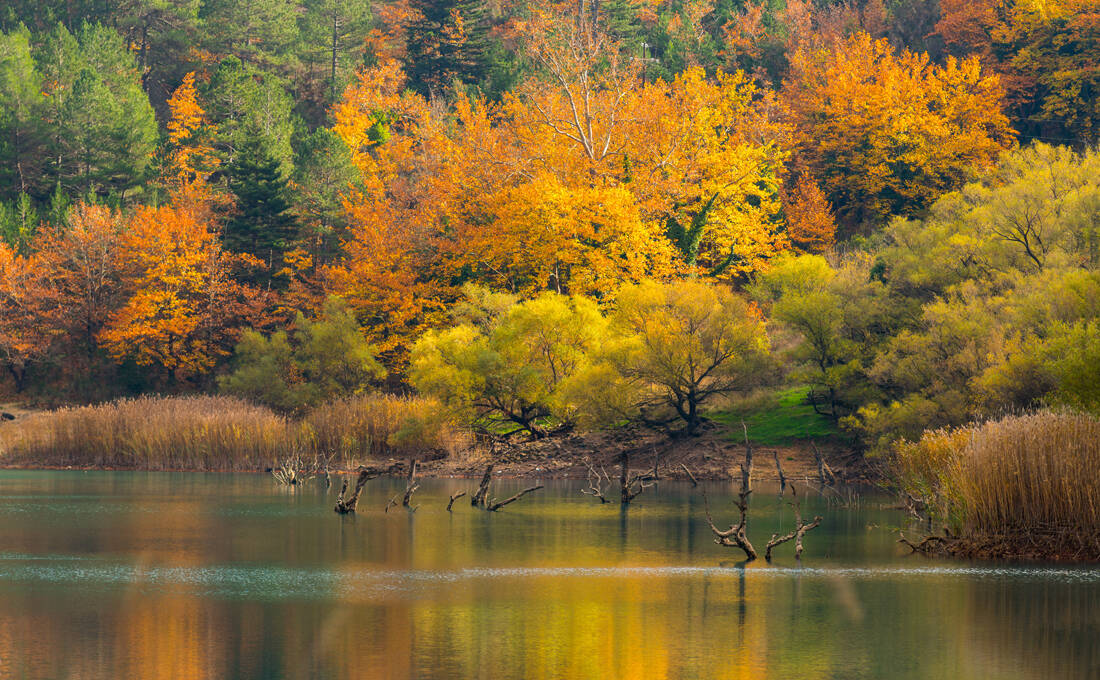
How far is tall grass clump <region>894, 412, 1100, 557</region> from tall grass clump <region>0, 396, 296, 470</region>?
3641 cm

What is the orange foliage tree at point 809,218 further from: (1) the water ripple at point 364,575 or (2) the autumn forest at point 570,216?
(1) the water ripple at point 364,575

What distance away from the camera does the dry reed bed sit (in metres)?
58.9

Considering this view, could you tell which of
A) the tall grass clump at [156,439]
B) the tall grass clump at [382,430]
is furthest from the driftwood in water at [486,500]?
the tall grass clump at [156,439]

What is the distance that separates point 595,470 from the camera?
60.1 metres

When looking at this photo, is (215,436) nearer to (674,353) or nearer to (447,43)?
(674,353)

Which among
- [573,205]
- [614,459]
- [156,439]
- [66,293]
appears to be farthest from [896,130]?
[66,293]

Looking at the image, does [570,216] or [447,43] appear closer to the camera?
[570,216]

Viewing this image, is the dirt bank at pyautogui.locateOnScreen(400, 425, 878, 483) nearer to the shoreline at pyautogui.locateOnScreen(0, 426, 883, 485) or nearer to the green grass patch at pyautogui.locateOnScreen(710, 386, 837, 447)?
the shoreline at pyautogui.locateOnScreen(0, 426, 883, 485)

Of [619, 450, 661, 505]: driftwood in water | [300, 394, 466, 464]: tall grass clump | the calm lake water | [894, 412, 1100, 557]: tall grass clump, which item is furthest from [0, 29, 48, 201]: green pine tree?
[894, 412, 1100, 557]: tall grass clump

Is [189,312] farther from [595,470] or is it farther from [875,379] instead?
[875,379]

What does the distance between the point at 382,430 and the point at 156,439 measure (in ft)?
34.0

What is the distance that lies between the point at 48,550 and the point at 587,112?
155ft

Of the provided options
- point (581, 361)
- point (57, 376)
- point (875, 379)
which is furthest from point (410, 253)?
point (875, 379)

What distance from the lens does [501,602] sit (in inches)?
974
